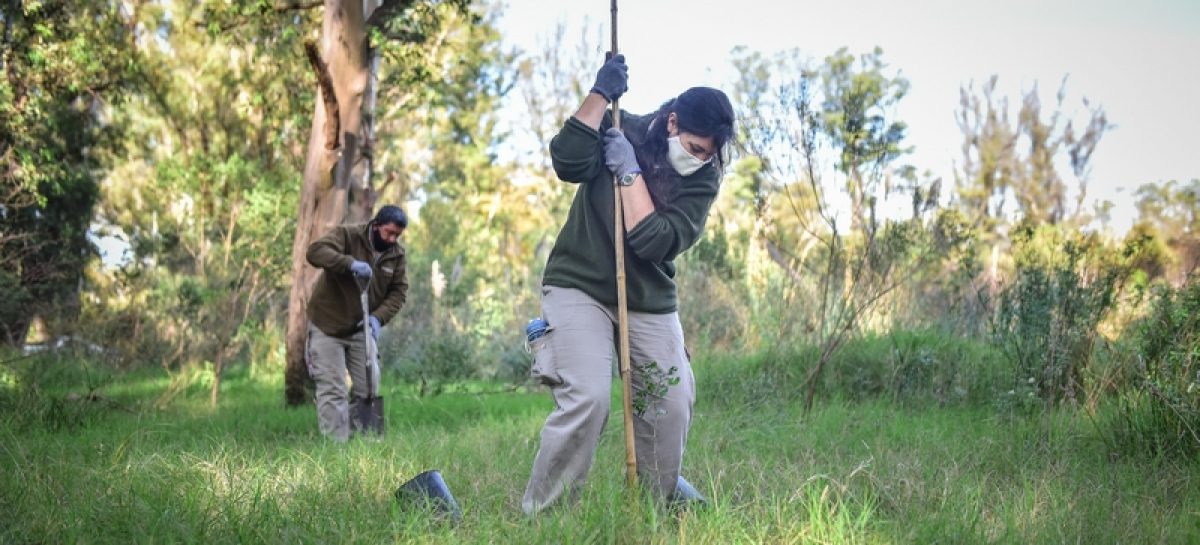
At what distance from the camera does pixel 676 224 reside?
404 cm

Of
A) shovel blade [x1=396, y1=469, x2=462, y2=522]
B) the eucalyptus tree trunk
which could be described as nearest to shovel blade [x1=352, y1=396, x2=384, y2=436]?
the eucalyptus tree trunk

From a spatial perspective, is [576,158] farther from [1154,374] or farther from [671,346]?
[1154,374]

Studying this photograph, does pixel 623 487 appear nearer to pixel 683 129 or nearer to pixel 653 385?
pixel 653 385

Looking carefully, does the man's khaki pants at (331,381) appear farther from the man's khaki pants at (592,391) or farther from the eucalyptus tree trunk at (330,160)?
the man's khaki pants at (592,391)

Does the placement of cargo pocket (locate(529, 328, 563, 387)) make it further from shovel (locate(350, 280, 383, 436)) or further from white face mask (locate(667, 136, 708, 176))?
shovel (locate(350, 280, 383, 436))

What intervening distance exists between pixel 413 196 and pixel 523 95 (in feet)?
25.9

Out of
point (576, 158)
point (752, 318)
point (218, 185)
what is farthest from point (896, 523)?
point (218, 185)

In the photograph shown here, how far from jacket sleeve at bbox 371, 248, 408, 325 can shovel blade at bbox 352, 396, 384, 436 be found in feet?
2.16

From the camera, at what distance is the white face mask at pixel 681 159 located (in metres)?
4.10

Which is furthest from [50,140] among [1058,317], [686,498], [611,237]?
[1058,317]

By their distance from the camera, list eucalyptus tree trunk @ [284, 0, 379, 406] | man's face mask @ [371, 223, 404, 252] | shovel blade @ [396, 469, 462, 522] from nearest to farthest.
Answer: shovel blade @ [396, 469, 462, 522]
man's face mask @ [371, 223, 404, 252]
eucalyptus tree trunk @ [284, 0, 379, 406]

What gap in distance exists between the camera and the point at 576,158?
3918 millimetres

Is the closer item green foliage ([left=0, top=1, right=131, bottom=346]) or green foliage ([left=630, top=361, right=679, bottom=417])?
green foliage ([left=630, top=361, right=679, bottom=417])

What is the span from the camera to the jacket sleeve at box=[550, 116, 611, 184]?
3.90m
